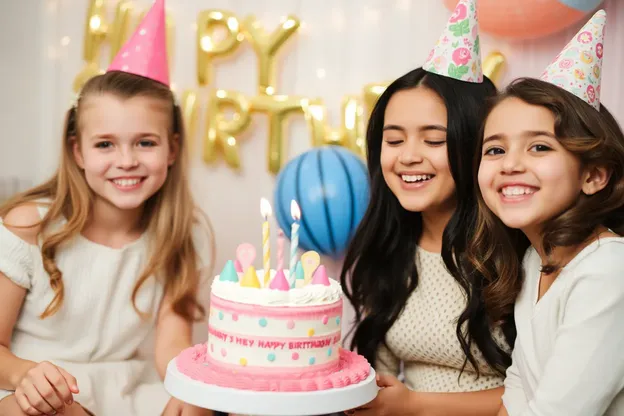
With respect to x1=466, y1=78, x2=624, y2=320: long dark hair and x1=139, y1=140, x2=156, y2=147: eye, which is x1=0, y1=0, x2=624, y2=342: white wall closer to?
x1=139, y1=140, x2=156, y2=147: eye

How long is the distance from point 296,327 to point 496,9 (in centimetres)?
142

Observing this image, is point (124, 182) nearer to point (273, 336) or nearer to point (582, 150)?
point (273, 336)

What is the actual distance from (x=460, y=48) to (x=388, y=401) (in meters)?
0.88

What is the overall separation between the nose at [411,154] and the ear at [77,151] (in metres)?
0.89

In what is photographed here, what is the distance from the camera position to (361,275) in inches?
83.4

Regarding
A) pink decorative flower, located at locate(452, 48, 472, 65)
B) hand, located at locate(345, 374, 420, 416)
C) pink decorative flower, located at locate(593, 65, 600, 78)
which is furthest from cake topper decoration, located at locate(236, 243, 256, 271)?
pink decorative flower, located at locate(593, 65, 600, 78)

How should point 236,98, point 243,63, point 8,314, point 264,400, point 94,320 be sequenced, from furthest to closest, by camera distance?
point 243,63 → point 236,98 → point 94,320 → point 8,314 → point 264,400

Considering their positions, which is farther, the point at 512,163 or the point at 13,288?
the point at 13,288

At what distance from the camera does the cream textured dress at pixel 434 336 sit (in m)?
1.94

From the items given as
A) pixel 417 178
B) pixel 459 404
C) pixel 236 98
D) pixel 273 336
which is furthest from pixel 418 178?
pixel 236 98

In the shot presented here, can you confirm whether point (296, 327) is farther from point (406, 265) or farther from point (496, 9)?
point (496, 9)

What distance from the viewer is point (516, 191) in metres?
1.61

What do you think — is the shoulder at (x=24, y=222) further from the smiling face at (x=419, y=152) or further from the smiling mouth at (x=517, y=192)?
the smiling mouth at (x=517, y=192)

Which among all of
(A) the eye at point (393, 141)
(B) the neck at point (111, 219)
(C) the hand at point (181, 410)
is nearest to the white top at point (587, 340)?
(A) the eye at point (393, 141)
